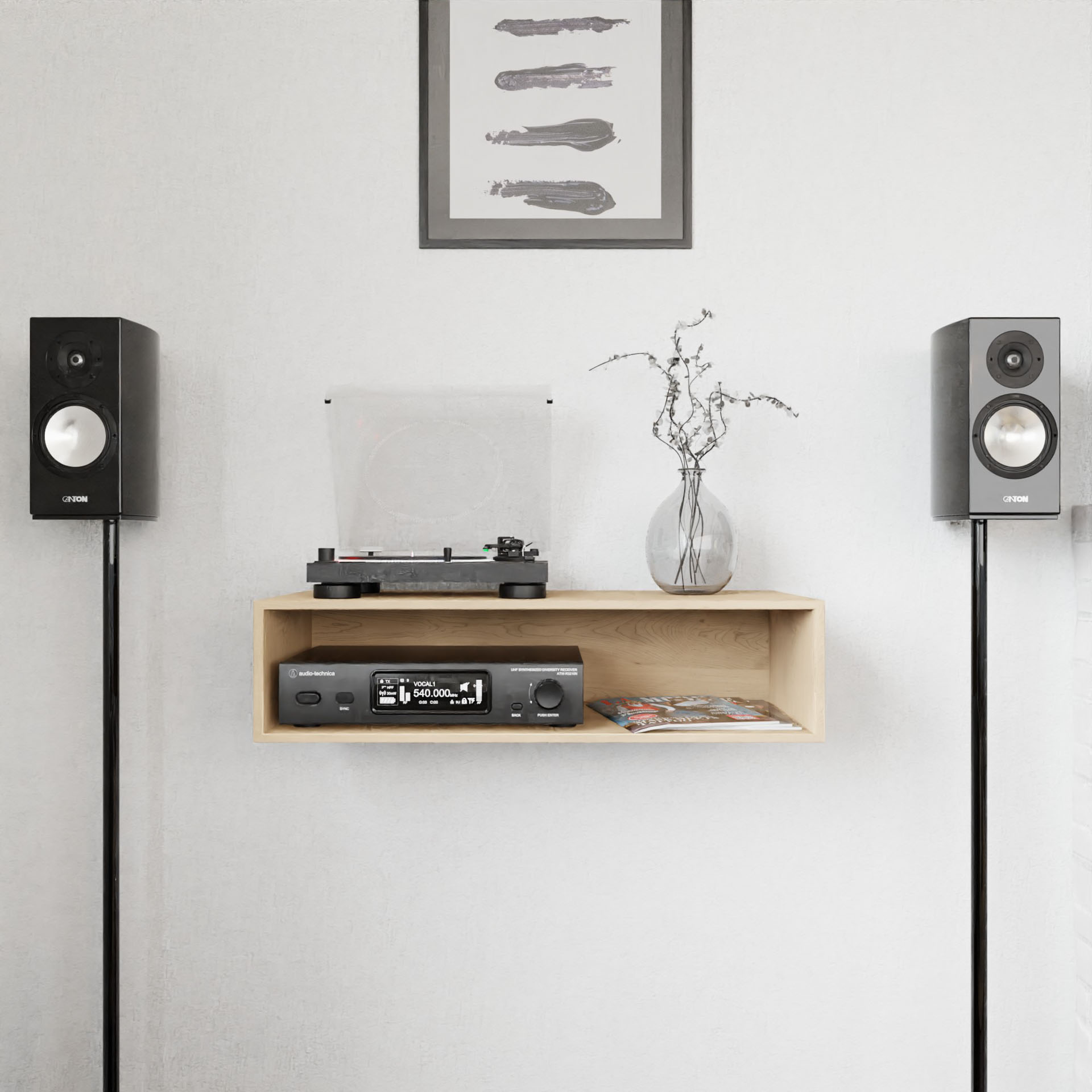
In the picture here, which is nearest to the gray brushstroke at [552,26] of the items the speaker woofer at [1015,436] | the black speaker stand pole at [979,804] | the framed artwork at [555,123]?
the framed artwork at [555,123]

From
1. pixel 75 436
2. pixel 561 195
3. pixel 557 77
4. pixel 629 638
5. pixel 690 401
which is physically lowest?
pixel 629 638

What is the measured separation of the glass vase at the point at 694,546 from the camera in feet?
4.68

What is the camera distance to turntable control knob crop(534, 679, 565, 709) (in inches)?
51.8

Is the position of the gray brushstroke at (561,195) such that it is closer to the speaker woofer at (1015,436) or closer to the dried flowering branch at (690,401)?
the dried flowering branch at (690,401)

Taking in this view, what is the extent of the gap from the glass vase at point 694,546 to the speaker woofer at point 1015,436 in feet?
1.46

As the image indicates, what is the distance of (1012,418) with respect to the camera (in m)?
1.39

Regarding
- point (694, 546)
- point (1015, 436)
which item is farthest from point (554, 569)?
point (1015, 436)

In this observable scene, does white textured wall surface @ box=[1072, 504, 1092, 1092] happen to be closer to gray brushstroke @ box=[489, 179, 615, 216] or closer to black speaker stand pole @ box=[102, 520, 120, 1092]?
gray brushstroke @ box=[489, 179, 615, 216]

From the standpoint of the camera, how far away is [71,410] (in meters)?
1.40

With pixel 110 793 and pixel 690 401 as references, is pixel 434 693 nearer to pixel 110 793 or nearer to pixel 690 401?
pixel 110 793

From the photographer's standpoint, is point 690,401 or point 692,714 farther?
point 690,401

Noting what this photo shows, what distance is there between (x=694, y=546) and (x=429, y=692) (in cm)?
52

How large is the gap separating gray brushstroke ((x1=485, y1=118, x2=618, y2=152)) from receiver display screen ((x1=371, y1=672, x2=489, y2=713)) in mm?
1065

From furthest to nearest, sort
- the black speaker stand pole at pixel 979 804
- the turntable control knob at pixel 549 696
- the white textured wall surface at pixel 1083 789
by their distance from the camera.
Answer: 1. the white textured wall surface at pixel 1083 789
2. the black speaker stand pole at pixel 979 804
3. the turntable control knob at pixel 549 696
